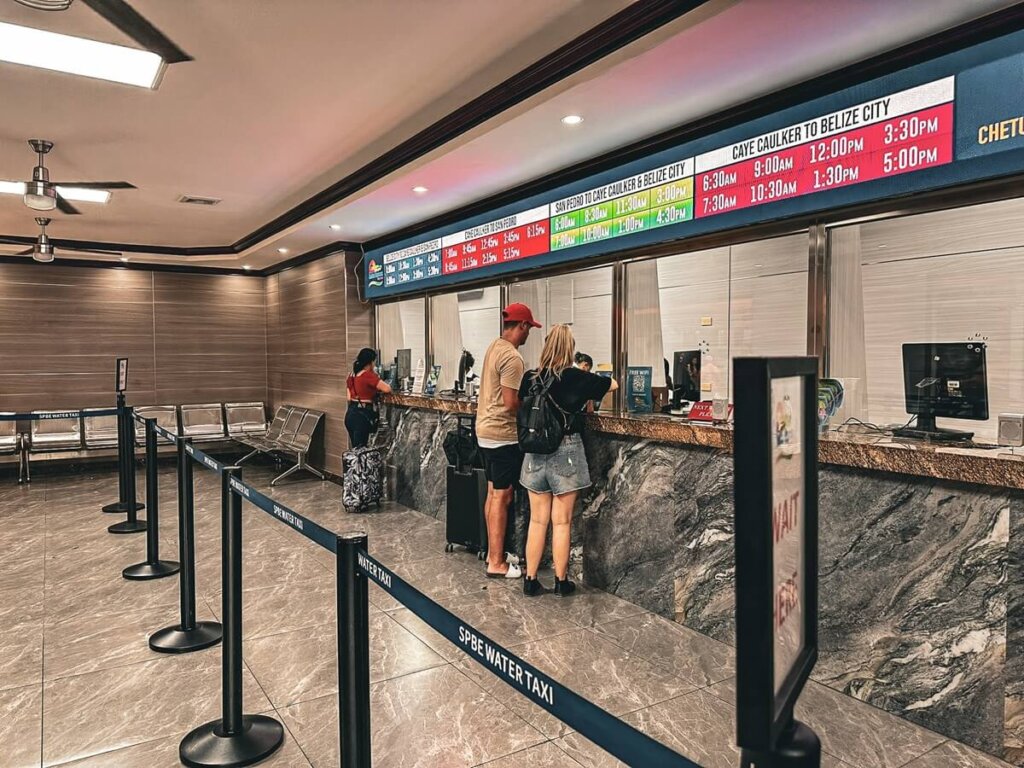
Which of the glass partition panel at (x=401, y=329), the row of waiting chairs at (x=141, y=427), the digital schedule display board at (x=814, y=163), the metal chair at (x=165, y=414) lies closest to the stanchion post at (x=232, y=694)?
the digital schedule display board at (x=814, y=163)

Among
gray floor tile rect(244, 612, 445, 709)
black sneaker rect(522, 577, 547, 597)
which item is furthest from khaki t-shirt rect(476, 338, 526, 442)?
gray floor tile rect(244, 612, 445, 709)

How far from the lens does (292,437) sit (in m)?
8.49

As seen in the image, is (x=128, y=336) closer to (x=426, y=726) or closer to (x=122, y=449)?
(x=122, y=449)

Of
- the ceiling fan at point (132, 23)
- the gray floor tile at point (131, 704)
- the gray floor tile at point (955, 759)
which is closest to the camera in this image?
the gray floor tile at point (955, 759)

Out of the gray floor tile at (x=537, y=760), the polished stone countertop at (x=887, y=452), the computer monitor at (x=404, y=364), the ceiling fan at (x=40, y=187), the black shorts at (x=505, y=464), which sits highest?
the ceiling fan at (x=40, y=187)

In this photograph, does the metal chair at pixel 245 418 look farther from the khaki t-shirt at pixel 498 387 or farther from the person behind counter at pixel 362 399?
the khaki t-shirt at pixel 498 387

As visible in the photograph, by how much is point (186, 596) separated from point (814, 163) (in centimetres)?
375

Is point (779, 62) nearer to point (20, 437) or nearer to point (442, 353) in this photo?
point (442, 353)

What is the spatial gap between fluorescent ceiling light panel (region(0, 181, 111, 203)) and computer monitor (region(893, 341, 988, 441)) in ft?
19.9

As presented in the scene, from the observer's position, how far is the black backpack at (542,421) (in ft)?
13.0

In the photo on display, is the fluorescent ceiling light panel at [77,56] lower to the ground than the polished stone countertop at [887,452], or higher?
higher

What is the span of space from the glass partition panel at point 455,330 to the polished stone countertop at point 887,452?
3.06 meters

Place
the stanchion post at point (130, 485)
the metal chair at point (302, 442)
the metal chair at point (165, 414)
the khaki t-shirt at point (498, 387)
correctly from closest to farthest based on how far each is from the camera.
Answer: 1. the khaki t-shirt at point (498, 387)
2. the stanchion post at point (130, 485)
3. the metal chair at point (302, 442)
4. the metal chair at point (165, 414)

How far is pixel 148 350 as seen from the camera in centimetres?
992
